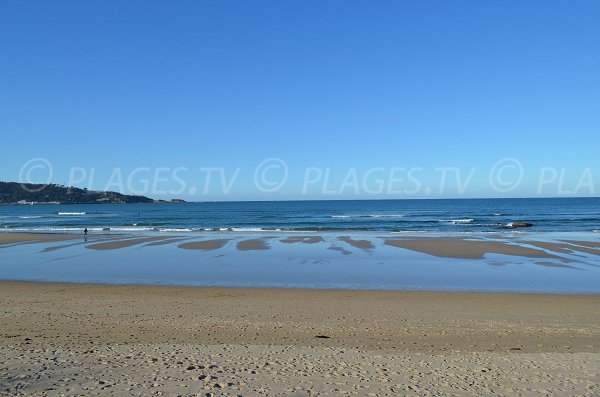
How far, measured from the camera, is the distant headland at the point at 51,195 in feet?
588

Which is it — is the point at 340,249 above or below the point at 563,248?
below

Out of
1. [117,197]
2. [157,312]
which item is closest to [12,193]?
[117,197]

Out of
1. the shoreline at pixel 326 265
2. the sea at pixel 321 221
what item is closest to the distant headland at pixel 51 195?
the sea at pixel 321 221

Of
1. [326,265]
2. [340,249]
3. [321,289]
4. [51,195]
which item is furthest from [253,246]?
[51,195]

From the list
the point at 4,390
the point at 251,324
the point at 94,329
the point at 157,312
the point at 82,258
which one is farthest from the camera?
the point at 82,258

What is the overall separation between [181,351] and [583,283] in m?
13.5

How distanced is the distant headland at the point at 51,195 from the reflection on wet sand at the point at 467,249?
A: 594ft

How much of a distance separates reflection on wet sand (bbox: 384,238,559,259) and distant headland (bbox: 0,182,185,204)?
594ft

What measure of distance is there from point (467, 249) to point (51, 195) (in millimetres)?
189859

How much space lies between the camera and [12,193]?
18100cm

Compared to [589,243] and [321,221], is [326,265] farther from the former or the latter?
[321,221]

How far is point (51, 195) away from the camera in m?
184

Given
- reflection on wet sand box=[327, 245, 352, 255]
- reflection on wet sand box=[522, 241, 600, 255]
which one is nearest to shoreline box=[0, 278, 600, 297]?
reflection on wet sand box=[327, 245, 352, 255]

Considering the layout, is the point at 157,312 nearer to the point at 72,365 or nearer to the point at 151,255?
the point at 72,365
